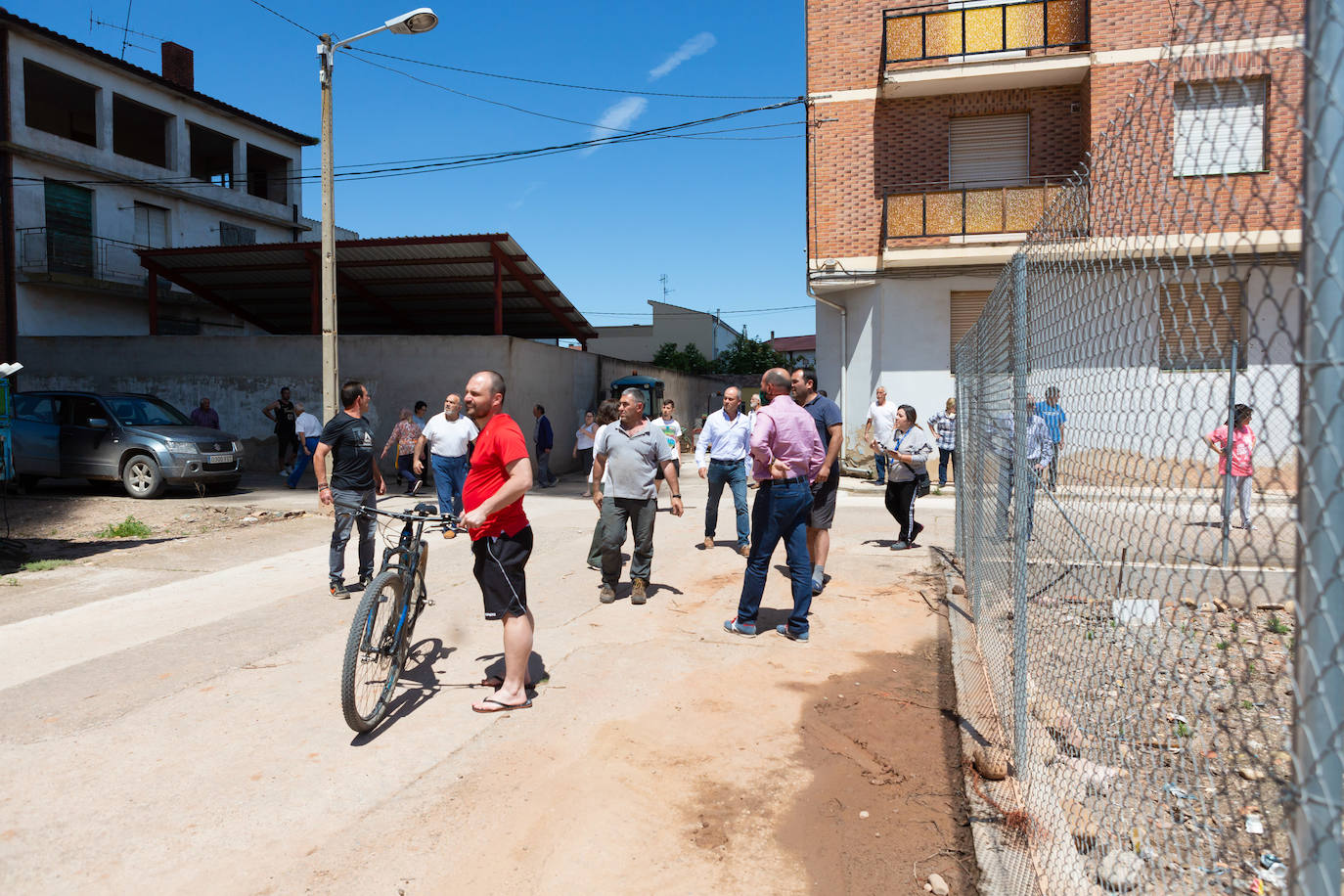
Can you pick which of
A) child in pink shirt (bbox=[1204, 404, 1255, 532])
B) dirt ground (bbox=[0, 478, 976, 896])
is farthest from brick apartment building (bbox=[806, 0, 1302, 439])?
child in pink shirt (bbox=[1204, 404, 1255, 532])

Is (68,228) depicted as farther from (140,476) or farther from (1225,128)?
(1225,128)

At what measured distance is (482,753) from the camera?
430cm

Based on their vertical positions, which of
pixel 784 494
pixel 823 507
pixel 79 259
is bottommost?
pixel 823 507

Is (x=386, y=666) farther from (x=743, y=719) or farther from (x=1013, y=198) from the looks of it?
(x=1013, y=198)

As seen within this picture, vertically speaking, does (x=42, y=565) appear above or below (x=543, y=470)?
below

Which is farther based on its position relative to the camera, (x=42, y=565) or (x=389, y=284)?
(x=389, y=284)

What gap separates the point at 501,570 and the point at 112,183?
25.7m

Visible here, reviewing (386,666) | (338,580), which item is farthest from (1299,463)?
(338,580)

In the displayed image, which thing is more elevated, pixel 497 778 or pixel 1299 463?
pixel 1299 463

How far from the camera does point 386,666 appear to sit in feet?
15.8

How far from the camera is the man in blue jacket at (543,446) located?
17.4 metres

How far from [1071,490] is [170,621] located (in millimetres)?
6604

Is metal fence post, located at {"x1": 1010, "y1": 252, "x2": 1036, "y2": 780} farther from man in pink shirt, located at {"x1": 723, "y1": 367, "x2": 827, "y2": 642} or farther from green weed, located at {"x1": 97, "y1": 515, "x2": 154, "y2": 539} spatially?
green weed, located at {"x1": 97, "y1": 515, "x2": 154, "y2": 539}

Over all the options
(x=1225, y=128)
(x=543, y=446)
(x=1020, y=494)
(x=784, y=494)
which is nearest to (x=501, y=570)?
(x=784, y=494)
